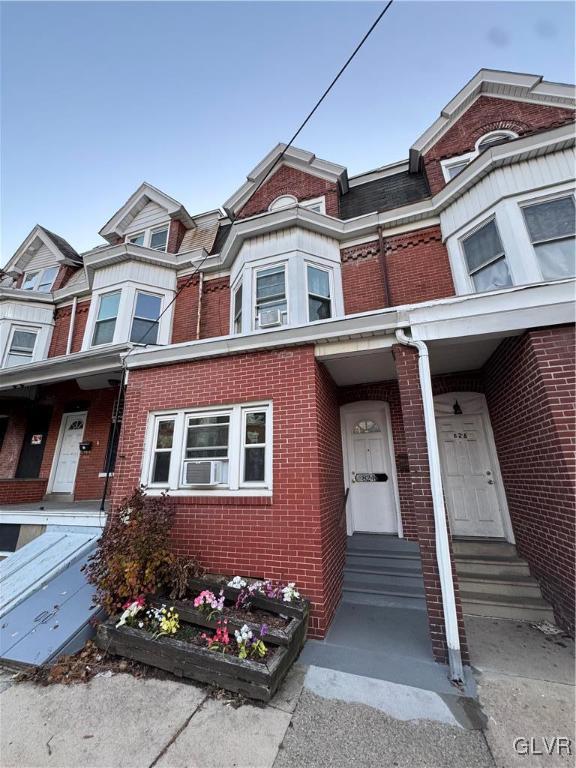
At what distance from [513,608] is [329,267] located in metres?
6.63

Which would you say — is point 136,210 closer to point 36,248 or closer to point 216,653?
point 36,248

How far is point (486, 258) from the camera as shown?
18.9 ft

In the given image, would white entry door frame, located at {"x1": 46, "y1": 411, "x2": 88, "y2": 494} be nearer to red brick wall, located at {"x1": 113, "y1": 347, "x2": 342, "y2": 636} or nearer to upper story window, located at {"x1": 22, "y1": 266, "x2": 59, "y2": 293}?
red brick wall, located at {"x1": 113, "y1": 347, "x2": 342, "y2": 636}

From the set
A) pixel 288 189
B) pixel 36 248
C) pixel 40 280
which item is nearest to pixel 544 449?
pixel 288 189

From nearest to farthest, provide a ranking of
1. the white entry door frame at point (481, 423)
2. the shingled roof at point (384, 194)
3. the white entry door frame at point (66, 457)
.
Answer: the white entry door frame at point (481, 423) < the shingled roof at point (384, 194) < the white entry door frame at point (66, 457)

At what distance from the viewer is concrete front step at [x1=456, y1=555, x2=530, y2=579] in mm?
4625

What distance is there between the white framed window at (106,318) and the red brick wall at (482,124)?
27.5 feet

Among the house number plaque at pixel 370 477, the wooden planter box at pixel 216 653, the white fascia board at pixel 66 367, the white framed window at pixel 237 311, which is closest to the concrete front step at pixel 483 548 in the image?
the house number plaque at pixel 370 477

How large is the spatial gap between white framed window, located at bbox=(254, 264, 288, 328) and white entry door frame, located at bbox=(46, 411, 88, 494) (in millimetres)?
6093

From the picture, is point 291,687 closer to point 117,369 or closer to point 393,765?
point 393,765

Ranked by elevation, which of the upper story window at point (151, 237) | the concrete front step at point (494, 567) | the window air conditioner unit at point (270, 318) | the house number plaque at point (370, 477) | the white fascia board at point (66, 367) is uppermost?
the upper story window at point (151, 237)

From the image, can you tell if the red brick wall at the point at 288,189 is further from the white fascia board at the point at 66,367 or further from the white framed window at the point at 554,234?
the white fascia board at the point at 66,367

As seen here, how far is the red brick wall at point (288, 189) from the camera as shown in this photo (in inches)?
318
